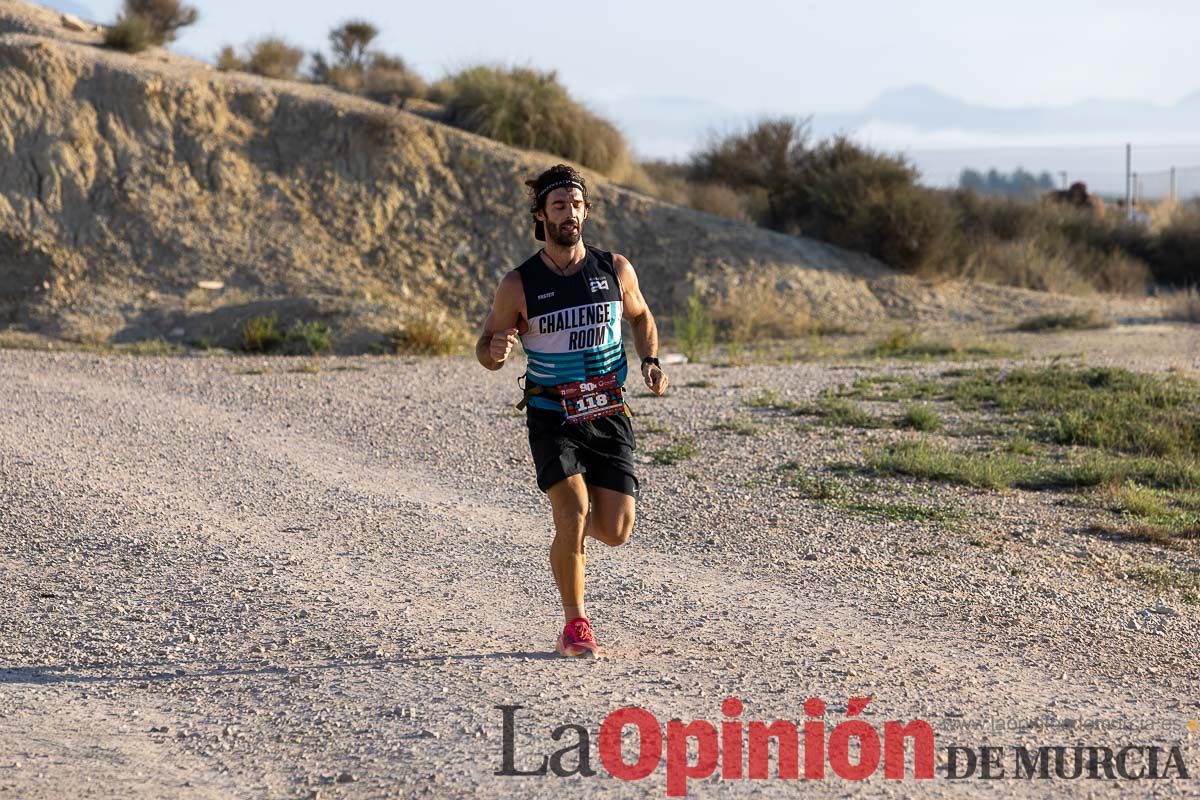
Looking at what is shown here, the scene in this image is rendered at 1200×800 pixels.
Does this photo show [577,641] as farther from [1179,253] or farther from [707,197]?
[1179,253]

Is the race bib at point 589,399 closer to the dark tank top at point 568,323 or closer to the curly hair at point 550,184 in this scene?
the dark tank top at point 568,323

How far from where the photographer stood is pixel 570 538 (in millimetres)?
5805

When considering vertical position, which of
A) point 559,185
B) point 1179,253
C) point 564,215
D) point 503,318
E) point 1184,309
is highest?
point 559,185

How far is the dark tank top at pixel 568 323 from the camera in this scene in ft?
19.0

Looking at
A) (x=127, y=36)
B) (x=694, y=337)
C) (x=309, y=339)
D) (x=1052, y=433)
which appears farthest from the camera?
(x=127, y=36)

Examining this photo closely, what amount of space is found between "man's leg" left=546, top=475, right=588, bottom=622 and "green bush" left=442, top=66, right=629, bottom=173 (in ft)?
69.2

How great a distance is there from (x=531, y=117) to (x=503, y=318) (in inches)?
840

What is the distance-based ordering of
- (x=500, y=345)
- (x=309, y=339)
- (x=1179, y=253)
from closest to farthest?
1. (x=500, y=345)
2. (x=309, y=339)
3. (x=1179, y=253)

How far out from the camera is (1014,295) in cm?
2450

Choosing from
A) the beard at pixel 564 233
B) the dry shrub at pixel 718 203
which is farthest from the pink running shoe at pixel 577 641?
the dry shrub at pixel 718 203

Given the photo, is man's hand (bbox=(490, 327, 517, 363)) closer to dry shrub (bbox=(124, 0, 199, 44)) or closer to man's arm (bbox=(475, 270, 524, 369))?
man's arm (bbox=(475, 270, 524, 369))

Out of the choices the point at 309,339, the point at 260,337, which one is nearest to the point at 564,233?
the point at 309,339

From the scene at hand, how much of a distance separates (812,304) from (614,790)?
62.3 feet

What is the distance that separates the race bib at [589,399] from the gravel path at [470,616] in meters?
0.96
